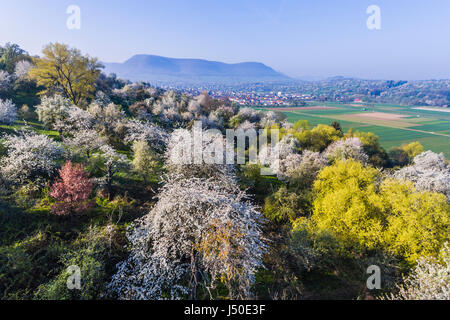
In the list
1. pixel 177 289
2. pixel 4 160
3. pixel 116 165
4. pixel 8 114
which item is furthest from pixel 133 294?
pixel 8 114

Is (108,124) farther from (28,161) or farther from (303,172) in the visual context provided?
(303,172)

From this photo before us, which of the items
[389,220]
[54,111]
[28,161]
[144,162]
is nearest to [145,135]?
[144,162]

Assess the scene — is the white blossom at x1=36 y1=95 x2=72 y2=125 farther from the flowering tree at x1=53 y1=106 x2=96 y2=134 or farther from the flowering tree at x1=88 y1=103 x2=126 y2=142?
the flowering tree at x1=88 y1=103 x2=126 y2=142

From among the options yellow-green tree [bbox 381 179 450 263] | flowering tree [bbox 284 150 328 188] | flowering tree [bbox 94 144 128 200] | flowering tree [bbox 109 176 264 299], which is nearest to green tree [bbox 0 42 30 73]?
flowering tree [bbox 94 144 128 200]

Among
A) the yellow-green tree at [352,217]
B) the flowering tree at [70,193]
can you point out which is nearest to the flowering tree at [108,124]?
the flowering tree at [70,193]

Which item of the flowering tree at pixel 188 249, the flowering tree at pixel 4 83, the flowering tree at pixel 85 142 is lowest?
the flowering tree at pixel 188 249

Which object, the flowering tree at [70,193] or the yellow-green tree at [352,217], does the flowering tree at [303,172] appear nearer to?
the yellow-green tree at [352,217]

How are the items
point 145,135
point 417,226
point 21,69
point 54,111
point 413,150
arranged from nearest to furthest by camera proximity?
point 417,226 < point 54,111 < point 145,135 < point 21,69 < point 413,150
